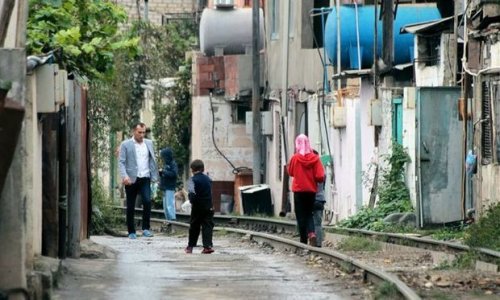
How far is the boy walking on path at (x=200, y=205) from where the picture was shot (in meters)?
20.8

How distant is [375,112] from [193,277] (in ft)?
48.4

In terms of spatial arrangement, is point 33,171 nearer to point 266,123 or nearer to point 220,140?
point 266,123

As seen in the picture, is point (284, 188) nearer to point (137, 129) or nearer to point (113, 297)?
point (137, 129)

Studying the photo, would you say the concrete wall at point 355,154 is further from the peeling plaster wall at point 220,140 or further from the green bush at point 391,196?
the peeling plaster wall at point 220,140

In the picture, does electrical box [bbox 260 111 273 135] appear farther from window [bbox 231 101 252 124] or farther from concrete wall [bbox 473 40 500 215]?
concrete wall [bbox 473 40 500 215]

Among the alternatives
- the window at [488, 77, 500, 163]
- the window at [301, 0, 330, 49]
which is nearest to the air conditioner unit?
the window at [301, 0, 330, 49]

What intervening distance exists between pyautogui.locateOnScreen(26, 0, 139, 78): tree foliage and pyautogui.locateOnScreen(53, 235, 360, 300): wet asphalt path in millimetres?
2672

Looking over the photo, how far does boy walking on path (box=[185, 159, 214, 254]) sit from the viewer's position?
820 inches

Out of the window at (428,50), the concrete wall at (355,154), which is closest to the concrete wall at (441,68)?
the window at (428,50)

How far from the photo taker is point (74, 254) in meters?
17.5

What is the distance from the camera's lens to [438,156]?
86.8 ft

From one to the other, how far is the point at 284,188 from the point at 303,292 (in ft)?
81.2

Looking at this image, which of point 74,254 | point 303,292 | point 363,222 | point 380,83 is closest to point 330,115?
point 380,83

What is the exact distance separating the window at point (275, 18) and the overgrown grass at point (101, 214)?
49.3 ft
